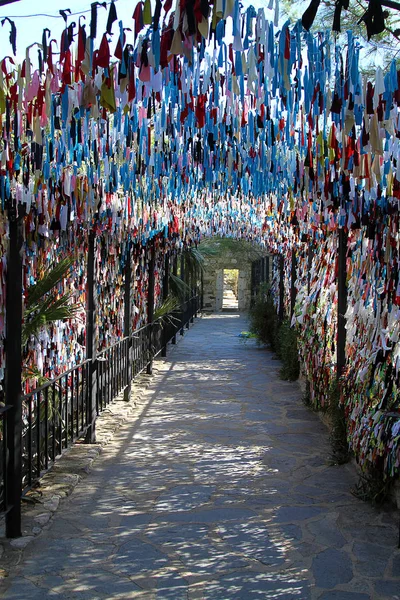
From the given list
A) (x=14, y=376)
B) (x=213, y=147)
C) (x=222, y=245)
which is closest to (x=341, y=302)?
(x=213, y=147)

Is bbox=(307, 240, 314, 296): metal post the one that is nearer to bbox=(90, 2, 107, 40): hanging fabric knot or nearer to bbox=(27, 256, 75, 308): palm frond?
bbox=(27, 256, 75, 308): palm frond

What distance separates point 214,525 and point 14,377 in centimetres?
162

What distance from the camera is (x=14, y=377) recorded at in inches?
148

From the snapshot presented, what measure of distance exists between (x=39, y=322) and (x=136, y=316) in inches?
218

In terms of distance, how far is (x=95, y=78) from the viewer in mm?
2959

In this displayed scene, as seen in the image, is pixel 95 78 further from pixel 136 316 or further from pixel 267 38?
pixel 136 316

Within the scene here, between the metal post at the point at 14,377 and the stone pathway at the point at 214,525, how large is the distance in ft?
0.92

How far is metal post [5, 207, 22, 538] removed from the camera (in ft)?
12.3

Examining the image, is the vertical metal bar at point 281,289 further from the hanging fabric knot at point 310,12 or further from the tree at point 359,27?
the hanging fabric knot at point 310,12

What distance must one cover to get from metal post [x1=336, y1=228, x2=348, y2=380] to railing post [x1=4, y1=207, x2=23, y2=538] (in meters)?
3.18

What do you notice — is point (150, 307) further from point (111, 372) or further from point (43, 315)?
point (43, 315)

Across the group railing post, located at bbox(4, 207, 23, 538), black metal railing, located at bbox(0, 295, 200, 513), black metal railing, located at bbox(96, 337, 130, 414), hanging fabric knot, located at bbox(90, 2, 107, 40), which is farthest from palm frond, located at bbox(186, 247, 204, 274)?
hanging fabric knot, located at bbox(90, 2, 107, 40)

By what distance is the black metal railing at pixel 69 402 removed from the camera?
13.7ft

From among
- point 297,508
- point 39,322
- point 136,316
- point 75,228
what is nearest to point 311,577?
point 297,508
